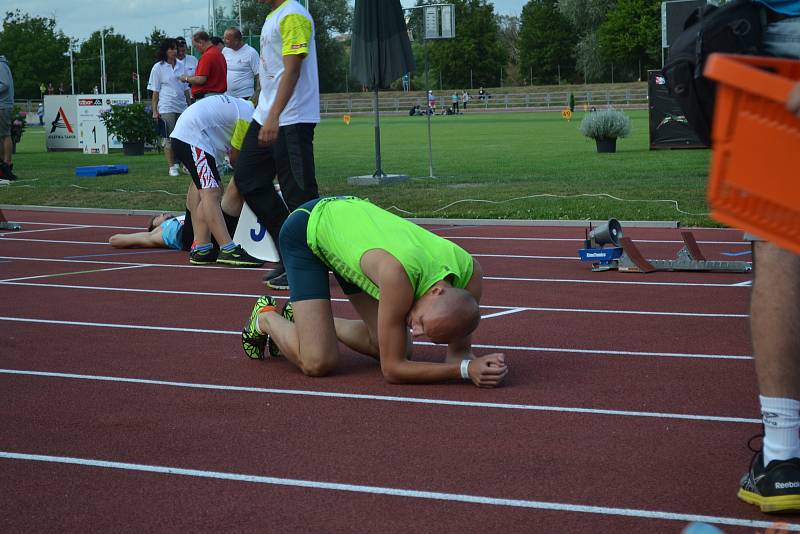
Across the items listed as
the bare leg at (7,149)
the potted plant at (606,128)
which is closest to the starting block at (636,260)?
the bare leg at (7,149)

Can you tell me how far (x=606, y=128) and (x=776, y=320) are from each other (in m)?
20.3

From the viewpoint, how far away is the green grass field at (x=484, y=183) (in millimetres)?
12516

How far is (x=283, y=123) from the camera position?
771 centimetres

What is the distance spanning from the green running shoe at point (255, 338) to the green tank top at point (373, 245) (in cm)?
71

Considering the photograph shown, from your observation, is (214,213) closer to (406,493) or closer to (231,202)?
(231,202)

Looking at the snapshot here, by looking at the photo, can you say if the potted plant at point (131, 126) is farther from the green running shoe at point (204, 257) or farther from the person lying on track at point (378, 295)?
the person lying on track at point (378, 295)

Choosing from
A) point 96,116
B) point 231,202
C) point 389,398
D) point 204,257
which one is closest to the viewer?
point 389,398

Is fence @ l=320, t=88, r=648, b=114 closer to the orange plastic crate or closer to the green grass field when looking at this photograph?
the green grass field

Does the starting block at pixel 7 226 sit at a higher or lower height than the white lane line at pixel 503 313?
higher

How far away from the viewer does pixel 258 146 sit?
7.96m

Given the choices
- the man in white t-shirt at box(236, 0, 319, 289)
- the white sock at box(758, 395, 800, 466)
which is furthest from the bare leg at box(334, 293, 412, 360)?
the white sock at box(758, 395, 800, 466)

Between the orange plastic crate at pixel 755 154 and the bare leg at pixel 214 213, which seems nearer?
the orange plastic crate at pixel 755 154

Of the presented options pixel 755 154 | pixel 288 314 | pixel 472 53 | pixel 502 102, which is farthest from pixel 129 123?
pixel 472 53

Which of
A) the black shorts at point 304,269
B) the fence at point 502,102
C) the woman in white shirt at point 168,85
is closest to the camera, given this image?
the black shorts at point 304,269
